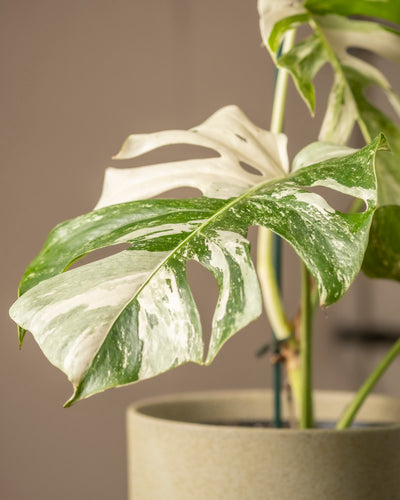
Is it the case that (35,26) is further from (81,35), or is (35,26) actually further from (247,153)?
(247,153)

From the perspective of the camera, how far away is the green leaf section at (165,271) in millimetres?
316

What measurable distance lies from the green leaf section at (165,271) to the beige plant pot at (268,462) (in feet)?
0.52

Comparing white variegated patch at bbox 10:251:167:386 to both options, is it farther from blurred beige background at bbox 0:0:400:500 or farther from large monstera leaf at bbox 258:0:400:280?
blurred beige background at bbox 0:0:400:500

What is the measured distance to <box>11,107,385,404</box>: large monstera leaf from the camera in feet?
1.04

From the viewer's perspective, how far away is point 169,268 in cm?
36

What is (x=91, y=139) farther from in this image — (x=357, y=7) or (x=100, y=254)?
(x=357, y=7)

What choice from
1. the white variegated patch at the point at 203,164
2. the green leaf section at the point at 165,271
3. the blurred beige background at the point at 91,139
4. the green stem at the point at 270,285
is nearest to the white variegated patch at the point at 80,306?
the green leaf section at the point at 165,271

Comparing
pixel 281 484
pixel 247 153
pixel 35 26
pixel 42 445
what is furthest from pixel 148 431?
pixel 35 26

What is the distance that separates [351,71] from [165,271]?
38 centimetres

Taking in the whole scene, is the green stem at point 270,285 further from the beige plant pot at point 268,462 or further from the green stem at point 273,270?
the beige plant pot at point 268,462

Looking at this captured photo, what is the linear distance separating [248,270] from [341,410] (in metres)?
0.37

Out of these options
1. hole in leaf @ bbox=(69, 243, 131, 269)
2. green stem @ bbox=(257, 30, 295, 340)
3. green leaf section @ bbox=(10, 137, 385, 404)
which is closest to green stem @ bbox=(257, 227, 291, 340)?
green stem @ bbox=(257, 30, 295, 340)

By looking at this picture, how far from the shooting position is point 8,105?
908 millimetres

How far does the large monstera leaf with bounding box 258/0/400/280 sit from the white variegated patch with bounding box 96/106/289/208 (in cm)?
6
